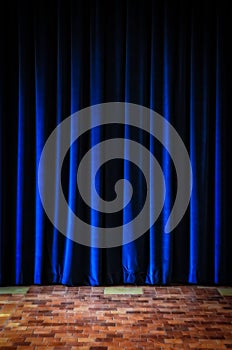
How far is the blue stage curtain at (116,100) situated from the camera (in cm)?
422

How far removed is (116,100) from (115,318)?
1715 millimetres

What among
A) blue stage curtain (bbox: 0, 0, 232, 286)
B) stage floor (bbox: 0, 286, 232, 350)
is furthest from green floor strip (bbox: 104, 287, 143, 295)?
blue stage curtain (bbox: 0, 0, 232, 286)

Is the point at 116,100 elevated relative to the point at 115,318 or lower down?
elevated

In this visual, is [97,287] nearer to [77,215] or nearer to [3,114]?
[77,215]

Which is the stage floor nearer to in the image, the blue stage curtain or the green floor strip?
the green floor strip

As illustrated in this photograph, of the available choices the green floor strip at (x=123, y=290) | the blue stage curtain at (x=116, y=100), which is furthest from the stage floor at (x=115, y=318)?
the blue stage curtain at (x=116, y=100)

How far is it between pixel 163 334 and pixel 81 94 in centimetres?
197

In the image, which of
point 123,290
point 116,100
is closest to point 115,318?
point 123,290

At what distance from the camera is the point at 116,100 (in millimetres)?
4258

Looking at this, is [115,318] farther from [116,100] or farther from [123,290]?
[116,100]

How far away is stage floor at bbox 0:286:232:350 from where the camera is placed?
300 centimetres

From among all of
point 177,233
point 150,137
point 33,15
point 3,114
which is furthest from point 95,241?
point 33,15

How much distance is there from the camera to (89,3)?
4242 mm

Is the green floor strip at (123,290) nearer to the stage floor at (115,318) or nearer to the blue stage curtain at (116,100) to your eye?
the stage floor at (115,318)
